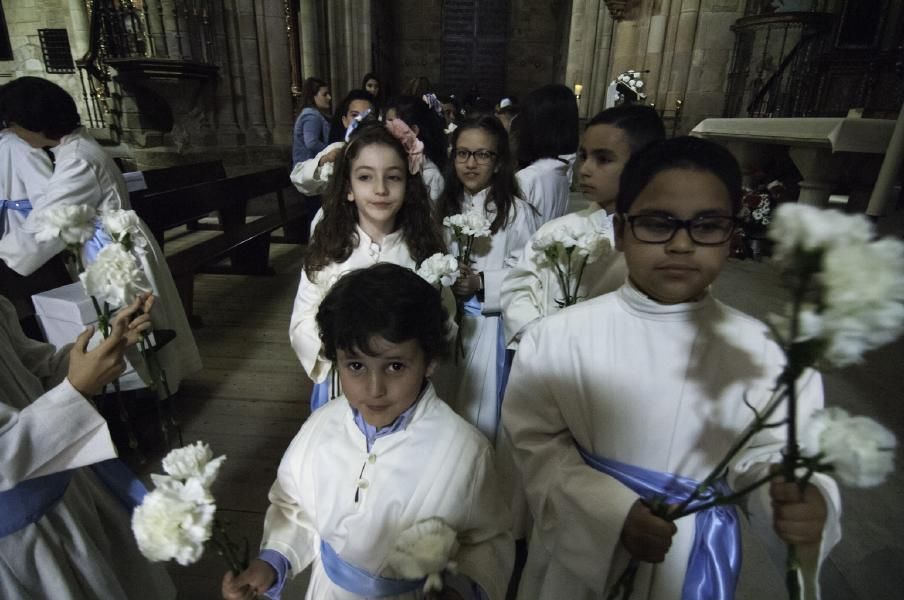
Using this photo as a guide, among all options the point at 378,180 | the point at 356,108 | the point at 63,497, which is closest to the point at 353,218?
the point at 378,180

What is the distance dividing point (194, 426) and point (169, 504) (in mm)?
2490

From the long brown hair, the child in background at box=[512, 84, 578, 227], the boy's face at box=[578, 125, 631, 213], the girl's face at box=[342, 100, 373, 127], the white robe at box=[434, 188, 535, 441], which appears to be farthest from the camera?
the girl's face at box=[342, 100, 373, 127]

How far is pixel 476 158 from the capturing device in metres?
2.36

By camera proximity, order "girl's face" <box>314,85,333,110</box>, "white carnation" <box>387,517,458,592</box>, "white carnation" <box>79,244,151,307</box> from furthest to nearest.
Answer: "girl's face" <box>314,85,333,110</box>
"white carnation" <box>79,244,151,307</box>
"white carnation" <box>387,517,458,592</box>

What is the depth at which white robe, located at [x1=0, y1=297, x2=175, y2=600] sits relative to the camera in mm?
1043

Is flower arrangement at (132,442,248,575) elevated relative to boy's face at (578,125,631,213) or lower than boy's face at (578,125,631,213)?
lower

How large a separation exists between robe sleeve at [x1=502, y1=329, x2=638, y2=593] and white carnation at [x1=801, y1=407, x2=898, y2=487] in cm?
45

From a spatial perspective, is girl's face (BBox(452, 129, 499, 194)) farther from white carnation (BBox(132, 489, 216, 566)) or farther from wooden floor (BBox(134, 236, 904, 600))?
white carnation (BBox(132, 489, 216, 566))

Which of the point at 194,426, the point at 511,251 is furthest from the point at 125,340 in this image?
the point at 194,426

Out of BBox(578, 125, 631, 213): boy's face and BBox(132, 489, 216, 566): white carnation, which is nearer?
BBox(132, 489, 216, 566): white carnation

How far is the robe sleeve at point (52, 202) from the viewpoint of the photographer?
239 centimetres

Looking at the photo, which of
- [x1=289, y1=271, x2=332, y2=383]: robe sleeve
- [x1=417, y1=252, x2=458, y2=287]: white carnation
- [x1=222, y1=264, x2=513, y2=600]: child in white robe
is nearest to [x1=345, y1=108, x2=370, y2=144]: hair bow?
[x1=289, y1=271, x2=332, y2=383]: robe sleeve

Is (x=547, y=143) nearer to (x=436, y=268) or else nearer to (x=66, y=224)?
(x=436, y=268)

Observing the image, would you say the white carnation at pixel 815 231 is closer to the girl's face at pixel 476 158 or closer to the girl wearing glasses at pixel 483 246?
the girl wearing glasses at pixel 483 246
